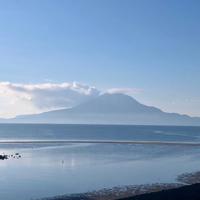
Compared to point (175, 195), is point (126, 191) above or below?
below

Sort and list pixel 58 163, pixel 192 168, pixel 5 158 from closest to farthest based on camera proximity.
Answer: pixel 192 168, pixel 58 163, pixel 5 158

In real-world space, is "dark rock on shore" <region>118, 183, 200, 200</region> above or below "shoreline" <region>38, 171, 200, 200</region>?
above

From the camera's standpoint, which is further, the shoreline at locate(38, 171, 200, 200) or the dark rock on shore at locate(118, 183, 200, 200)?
the shoreline at locate(38, 171, 200, 200)

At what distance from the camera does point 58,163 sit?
2152 inches

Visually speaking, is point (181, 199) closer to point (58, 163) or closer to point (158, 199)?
point (158, 199)

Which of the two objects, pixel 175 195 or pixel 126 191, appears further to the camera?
pixel 126 191

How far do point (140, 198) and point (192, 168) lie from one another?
87.5 ft

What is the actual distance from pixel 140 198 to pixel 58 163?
30.3 metres

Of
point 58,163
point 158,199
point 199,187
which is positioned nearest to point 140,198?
point 158,199

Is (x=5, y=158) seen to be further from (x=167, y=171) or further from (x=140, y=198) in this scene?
(x=140, y=198)

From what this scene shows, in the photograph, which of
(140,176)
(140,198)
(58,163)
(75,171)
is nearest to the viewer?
(140,198)

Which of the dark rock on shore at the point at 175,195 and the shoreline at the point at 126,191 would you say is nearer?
the dark rock on shore at the point at 175,195

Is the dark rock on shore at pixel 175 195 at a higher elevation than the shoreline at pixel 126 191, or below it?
higher

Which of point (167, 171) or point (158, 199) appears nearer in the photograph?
point (158, 199)
